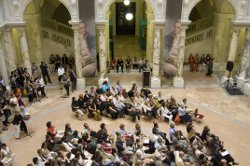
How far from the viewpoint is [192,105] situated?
53.6 feet

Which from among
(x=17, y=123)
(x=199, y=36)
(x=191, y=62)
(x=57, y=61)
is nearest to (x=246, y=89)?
(x=191, y=62)

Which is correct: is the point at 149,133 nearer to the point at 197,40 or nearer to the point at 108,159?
the point at 108,159

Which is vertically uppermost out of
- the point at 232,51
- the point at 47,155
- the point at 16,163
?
the point at 232,51

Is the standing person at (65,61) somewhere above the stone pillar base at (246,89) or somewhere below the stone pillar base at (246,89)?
above

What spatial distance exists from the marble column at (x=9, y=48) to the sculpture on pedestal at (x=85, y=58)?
367 cm

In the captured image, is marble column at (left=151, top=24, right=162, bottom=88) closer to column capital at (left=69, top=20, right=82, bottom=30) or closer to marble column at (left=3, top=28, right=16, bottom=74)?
column capital at (left=69, top=20, right=82, bottom=30)

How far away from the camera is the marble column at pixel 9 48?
54.4 feet

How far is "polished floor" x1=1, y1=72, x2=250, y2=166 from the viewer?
12891 millimetres

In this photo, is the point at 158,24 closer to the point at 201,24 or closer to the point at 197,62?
the point at 197,62

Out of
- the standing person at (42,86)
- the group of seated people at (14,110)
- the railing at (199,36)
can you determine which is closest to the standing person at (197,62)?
the railing at (199,36)

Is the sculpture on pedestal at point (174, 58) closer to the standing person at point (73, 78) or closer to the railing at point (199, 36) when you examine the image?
the railing at point (199, 36)

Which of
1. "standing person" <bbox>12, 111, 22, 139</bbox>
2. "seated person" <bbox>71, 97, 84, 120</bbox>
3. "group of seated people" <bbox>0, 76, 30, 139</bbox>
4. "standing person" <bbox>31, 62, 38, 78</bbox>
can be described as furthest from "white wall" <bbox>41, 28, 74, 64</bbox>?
"standing person" <bbox>12, 111, 22, 139</bbox>

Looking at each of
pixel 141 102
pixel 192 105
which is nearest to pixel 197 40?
pixel 192 105

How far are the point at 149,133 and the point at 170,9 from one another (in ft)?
22.4
